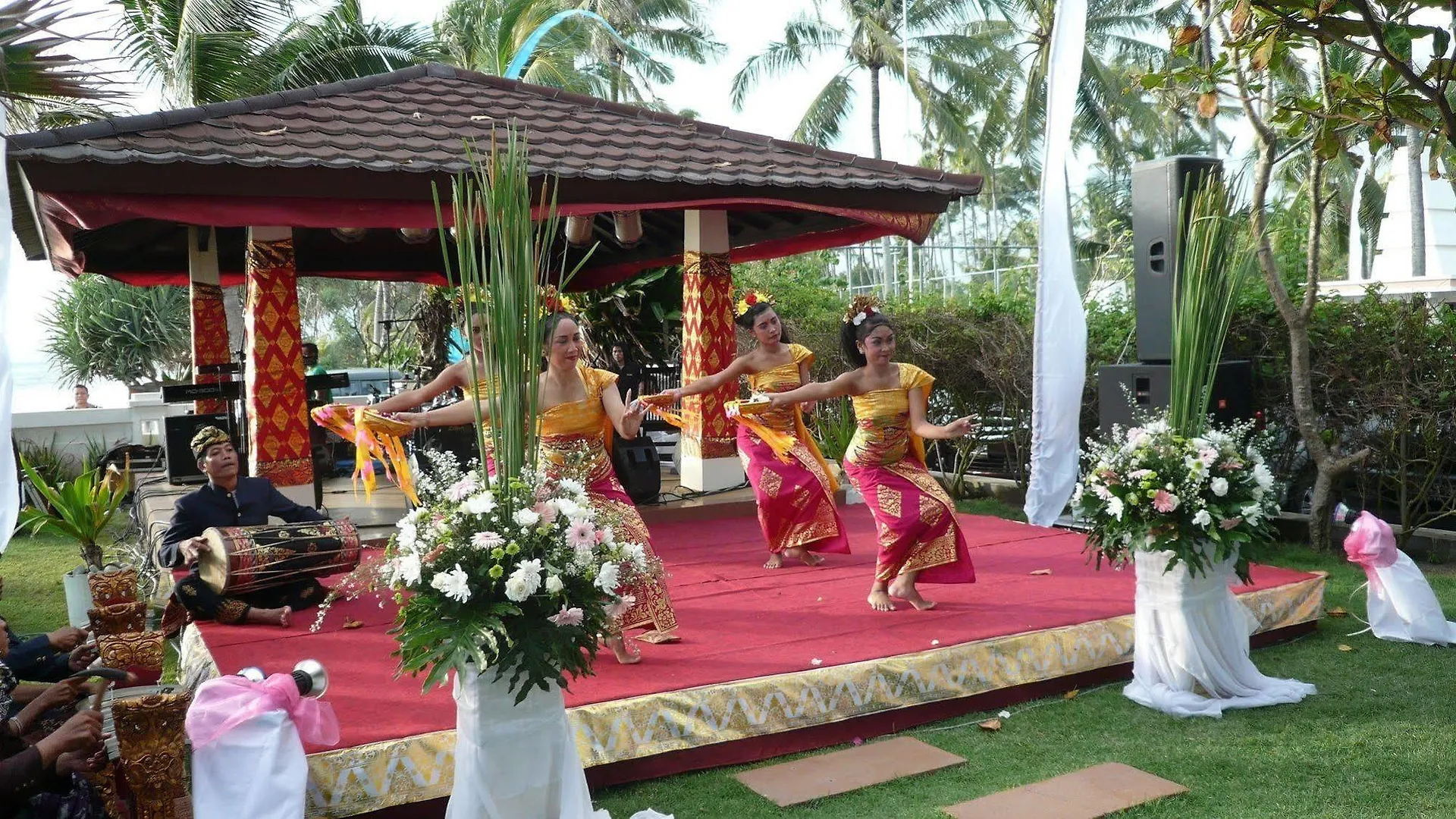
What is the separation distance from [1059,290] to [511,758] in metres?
3.51

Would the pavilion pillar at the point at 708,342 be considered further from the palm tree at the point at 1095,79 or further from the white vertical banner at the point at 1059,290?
the palm tree at the point at 1095,79

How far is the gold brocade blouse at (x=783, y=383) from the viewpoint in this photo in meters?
6.70

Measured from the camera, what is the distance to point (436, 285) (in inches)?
504

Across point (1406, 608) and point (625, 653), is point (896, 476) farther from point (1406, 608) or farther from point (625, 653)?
point (1406, 608)

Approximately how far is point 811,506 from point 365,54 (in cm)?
1162

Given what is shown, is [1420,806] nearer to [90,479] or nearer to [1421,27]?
[1421,27]

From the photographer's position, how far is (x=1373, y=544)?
5.43 metres

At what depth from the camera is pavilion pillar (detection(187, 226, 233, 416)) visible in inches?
385

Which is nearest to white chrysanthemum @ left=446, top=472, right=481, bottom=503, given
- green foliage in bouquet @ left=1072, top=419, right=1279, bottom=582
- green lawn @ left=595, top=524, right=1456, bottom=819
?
green lawn @ left=595, top=524, right=1456, bottom=819

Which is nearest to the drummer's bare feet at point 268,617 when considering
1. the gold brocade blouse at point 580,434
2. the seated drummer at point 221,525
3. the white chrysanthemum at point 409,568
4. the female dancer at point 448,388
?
the seated drummer at point 221,525

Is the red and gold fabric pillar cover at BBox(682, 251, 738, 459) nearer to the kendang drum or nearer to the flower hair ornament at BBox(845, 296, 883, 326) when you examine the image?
the flower hair ornament at BBox(845, 296, 883, 326)

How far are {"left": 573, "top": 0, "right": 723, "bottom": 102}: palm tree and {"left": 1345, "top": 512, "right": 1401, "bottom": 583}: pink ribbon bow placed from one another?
2392 centimetres

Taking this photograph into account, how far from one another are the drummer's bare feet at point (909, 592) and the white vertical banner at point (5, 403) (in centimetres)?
368

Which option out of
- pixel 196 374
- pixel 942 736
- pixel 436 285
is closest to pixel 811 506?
pixel 942 736
